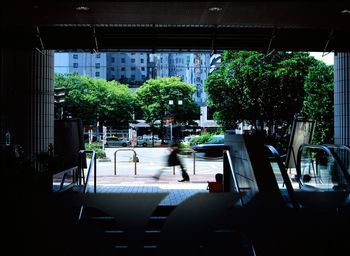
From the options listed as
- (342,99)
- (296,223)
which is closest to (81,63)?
(342,99)

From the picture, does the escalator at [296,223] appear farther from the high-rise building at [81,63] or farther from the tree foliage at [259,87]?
the high-rise building at [81,63]

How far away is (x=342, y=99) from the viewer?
29.9 feet

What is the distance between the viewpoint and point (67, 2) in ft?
14.3

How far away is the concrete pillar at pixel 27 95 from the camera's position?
8.59 m

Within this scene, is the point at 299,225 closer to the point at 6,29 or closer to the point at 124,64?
the point at 6,29

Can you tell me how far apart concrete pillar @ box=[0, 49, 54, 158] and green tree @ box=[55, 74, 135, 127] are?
122 ft

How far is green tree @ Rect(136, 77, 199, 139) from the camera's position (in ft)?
151

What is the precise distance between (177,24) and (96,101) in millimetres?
42234

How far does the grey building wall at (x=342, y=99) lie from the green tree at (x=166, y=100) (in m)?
36.6

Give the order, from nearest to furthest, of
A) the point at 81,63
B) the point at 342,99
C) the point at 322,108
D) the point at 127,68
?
the point at 342,99 < the point at 322,108 < the point at 81,63 < the point at 127,68

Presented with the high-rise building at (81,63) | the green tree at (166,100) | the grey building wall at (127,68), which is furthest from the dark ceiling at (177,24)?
the grey building wall at (127,68)

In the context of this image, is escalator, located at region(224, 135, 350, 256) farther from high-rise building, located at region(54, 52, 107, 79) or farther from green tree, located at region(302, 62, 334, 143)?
high-rise building, located at region(54, 52, 107, 79)

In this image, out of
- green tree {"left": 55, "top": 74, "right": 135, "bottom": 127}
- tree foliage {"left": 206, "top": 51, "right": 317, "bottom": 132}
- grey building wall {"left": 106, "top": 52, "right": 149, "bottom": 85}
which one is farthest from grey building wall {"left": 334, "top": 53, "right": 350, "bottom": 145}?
grey building wall {"left": 106, "top": 52, "right": 149, "bottom": 85}

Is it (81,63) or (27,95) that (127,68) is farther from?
(27,95)
